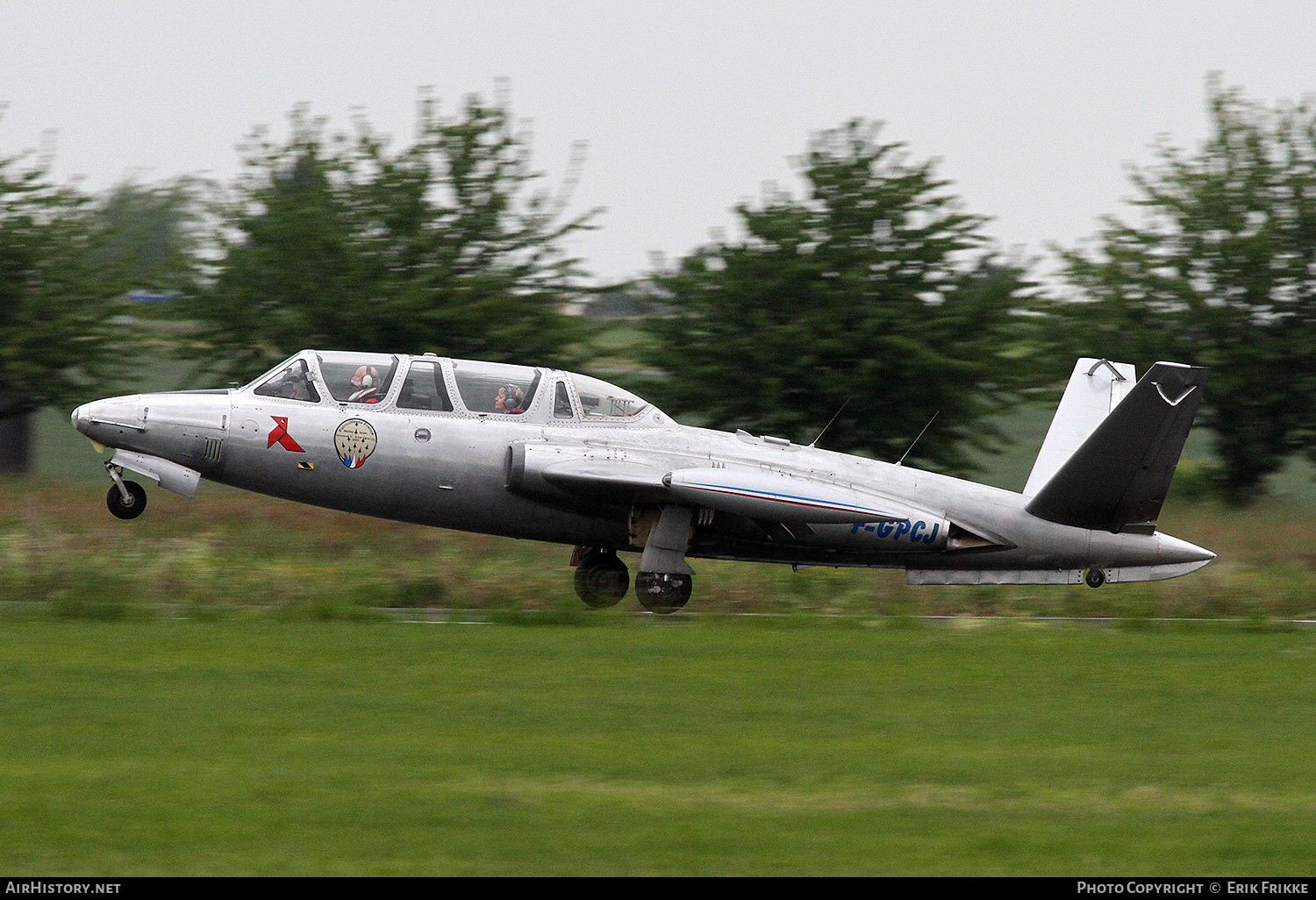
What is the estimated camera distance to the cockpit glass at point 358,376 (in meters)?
15.5

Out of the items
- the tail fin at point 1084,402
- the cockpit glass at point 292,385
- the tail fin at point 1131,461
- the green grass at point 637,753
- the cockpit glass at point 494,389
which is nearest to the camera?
the green grass at point 637,753

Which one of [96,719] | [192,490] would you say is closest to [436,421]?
[192,490]

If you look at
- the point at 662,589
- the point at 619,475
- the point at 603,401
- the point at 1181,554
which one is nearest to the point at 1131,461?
the point at 1181,554

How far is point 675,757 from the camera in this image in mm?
8859

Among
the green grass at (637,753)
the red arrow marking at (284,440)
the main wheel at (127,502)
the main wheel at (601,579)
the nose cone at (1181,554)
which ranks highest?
the red arrow marking at (284,440)

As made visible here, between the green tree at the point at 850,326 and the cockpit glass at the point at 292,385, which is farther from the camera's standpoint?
the green tree at the point at 850,326

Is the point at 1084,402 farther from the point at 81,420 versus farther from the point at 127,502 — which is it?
the point at 81,420

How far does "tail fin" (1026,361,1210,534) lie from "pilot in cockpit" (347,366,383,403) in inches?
292

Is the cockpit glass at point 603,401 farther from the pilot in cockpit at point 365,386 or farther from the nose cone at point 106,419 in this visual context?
the nose cone at point 106,419

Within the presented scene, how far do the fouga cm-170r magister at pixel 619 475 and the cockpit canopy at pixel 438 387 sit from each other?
0.06 feet

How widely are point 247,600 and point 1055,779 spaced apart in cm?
998

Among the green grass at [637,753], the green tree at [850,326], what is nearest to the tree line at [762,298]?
the green tree at [850,326]

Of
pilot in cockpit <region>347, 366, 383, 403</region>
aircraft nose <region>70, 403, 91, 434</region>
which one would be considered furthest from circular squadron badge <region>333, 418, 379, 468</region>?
aircraft nose <region>70, 403, 91, 434</region>

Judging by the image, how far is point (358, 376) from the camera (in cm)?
1556
